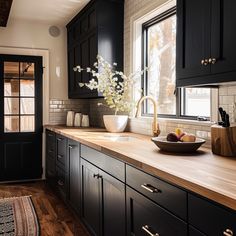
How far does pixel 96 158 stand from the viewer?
241cm

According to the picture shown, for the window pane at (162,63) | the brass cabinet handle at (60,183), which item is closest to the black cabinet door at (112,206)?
the window pane at (162,63)

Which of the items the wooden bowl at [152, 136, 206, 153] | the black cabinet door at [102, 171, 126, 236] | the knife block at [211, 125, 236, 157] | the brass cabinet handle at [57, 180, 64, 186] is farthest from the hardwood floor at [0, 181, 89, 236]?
the knife block at [211, 125, 236, 157]

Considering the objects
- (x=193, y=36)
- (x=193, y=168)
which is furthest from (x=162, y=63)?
(x=193, y=168)

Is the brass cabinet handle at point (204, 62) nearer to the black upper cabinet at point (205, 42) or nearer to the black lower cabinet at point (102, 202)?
the black upper cabinet at point (205, 42)

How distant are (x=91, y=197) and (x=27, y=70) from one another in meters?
2.82

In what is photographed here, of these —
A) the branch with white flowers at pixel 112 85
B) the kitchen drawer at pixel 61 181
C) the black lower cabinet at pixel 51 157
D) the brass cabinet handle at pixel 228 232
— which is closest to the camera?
the brass cabinet handle at pixel 228 232

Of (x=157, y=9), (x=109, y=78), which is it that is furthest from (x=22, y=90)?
(x=157, y=9)

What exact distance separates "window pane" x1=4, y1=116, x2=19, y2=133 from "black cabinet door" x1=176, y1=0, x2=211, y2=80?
3286mm

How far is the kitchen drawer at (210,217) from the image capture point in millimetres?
1014

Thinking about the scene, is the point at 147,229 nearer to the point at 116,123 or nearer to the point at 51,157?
the point at 116,123

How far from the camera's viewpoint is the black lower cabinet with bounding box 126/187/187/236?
134 cm

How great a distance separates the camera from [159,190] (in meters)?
1.46

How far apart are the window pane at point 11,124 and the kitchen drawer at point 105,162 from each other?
7.34 feet

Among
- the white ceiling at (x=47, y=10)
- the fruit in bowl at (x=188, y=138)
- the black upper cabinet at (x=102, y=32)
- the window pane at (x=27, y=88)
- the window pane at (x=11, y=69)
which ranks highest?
the white ceiling at (x=47, y=10)
